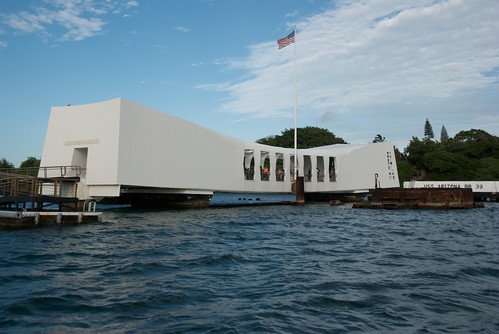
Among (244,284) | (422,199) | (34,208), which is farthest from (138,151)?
(422,199)

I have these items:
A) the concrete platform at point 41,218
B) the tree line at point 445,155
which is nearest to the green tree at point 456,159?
the tree line at point 445,155

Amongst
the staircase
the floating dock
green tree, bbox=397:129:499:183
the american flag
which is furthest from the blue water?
green tree, bbox=397:129:499:183

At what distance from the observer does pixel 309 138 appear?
8112 cm

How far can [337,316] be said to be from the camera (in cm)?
626

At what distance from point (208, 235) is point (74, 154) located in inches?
535

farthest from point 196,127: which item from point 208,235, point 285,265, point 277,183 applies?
point 285,265

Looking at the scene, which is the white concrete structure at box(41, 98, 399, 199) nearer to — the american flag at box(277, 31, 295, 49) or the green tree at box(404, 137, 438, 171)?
the american flag at box(277, 31, 295, 49)

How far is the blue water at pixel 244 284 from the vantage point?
594cm

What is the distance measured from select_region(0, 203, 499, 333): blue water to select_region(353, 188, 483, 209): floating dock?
56.1ft

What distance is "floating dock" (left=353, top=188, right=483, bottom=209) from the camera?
31.2 metres

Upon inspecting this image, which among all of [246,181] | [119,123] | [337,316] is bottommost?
[337,316]

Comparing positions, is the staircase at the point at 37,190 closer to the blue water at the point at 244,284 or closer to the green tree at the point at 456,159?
the blue water at the point at 244,284

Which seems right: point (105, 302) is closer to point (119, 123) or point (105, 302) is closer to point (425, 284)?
point (425, 284)

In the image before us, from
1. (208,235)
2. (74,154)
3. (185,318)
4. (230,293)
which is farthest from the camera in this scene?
(74,154)
